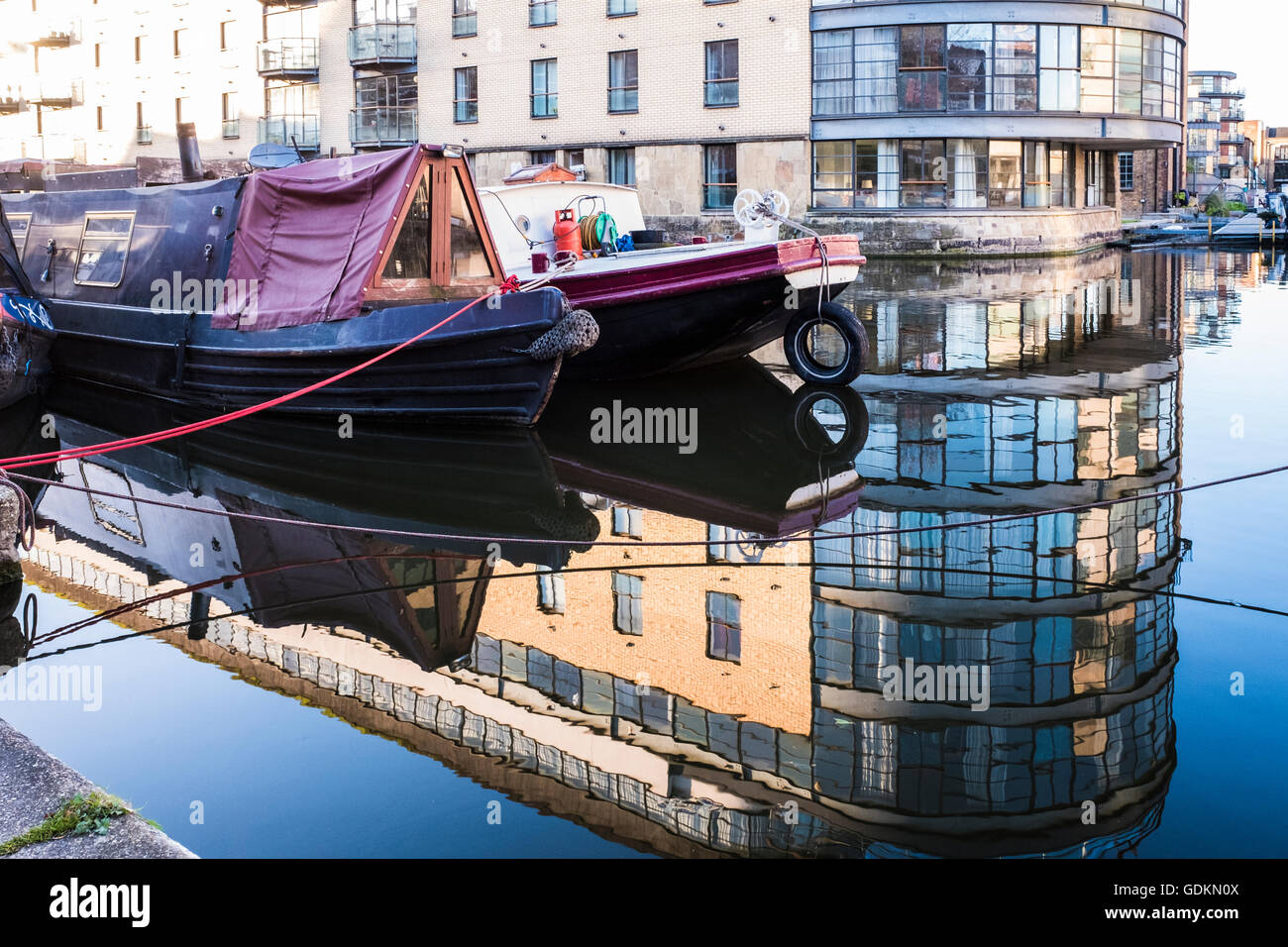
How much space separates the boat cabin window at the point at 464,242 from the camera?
12906mm

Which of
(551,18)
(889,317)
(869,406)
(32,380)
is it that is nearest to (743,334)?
(869,406)

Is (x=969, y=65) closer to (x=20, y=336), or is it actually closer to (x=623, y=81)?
(x=623, y=81)

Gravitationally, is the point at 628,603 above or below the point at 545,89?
below

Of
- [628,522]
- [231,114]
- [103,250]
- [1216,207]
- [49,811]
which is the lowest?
[49,811]

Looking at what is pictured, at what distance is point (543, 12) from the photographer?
124 feet

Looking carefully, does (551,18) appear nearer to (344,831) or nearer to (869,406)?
(869,406)

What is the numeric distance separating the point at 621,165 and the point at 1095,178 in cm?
1431

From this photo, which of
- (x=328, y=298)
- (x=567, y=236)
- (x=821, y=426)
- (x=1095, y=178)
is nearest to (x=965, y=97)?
(x=1095, y=178)

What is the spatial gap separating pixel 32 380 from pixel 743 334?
822 centimetres

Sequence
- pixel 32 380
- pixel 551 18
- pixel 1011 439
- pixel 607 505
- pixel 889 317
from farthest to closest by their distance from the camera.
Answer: pixel 551 18, pixel 889 317, pixel 32 380, pixel 1011 439, pixel 607 505

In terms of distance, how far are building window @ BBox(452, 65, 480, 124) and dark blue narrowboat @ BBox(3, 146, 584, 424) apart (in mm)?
26350

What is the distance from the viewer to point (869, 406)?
13.0 metres

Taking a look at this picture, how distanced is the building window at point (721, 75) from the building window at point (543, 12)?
17.1 feet

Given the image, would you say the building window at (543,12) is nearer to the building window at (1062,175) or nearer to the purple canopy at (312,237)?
the building window at (1062,175)
